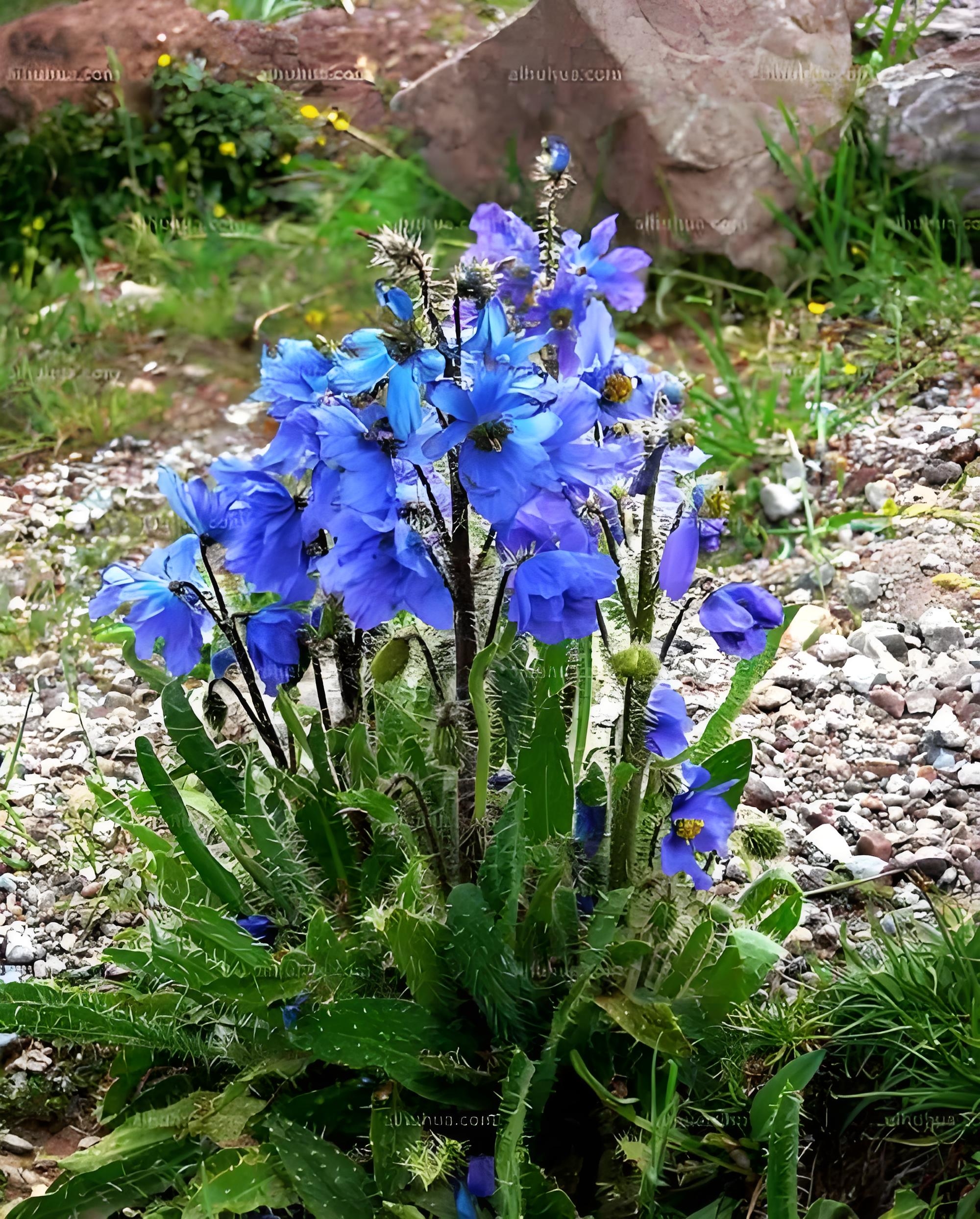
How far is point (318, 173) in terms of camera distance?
13.7ft

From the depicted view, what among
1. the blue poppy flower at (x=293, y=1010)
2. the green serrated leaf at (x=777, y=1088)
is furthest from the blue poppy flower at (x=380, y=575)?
the green serrated leaf at (x=777, y=1088)

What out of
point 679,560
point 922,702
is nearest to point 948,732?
point 922,702

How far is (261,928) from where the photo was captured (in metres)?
1.52

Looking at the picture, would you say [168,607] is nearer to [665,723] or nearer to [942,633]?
[665,723]

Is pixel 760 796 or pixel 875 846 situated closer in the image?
pixel 875 846

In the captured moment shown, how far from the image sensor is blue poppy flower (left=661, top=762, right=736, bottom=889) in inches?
55.6

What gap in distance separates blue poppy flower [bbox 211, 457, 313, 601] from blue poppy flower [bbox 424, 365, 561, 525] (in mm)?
257

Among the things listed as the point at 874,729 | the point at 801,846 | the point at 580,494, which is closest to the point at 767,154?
the point at 874,729

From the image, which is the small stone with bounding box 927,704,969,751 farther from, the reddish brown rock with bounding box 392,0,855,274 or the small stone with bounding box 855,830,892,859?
the reddish brown rock with bounding box 392,0,855,274

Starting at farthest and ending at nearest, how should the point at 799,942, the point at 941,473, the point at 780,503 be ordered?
the point at 780,503, the point at 941,473, the point at 799,942

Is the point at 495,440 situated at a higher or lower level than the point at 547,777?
higher

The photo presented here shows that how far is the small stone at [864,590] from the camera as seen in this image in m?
2.39

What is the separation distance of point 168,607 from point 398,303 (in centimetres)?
47

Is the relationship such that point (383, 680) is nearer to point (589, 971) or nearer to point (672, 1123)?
point (589, 971)
